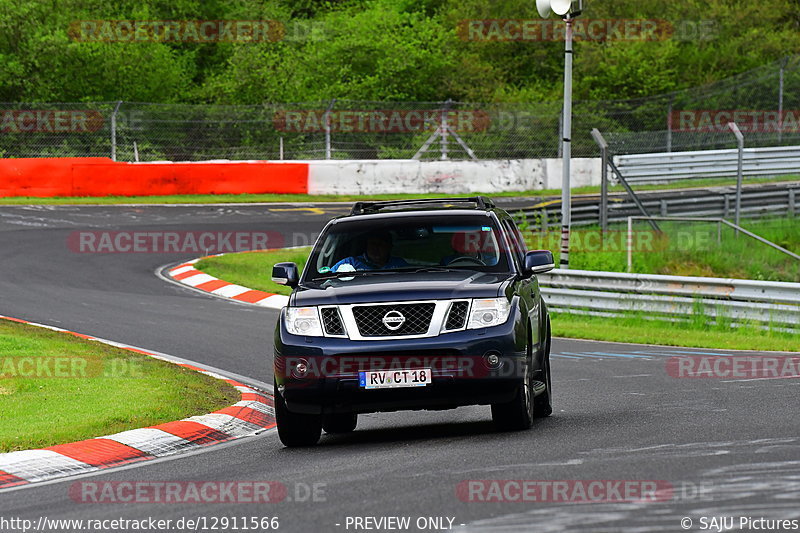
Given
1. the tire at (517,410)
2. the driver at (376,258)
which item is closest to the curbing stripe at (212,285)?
the driver at (376,258)

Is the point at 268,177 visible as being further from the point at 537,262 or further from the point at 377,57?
the point at 537,262

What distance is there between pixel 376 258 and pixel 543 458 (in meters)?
2.72

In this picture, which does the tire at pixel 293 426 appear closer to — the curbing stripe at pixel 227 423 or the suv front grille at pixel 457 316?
the curbing stripe at pixel 227 423

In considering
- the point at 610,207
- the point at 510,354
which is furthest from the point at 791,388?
the point at 610,207

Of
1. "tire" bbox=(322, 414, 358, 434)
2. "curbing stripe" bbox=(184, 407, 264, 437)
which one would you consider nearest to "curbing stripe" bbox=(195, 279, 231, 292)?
"curbing stripe" bbox=(184, 407, 264, 437)

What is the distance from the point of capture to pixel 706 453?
787 centimetres

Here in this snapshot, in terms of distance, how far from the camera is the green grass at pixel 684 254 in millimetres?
24625

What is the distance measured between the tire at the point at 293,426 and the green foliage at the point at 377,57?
3853 centimetres

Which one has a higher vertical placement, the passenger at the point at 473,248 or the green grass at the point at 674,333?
the passenger at the point at 473,248

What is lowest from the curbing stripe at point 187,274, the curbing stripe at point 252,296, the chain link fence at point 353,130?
the curbing stripe at point 252,296

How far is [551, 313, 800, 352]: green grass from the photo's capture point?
1733 centimetres

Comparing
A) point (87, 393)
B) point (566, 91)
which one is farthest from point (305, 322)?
point (566, 91)

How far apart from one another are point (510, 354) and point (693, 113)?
34705mm

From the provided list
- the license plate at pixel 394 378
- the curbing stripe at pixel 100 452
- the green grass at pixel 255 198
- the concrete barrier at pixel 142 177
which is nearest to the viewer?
the license plate at pixel 394 378
